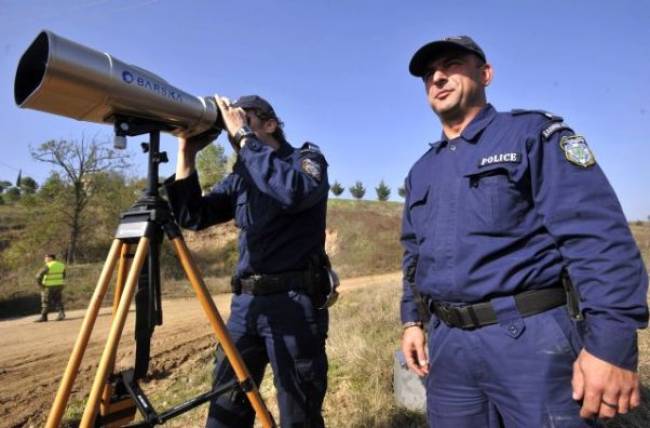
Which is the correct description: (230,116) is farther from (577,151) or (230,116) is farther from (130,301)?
(577,151)

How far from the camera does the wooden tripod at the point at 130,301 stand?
1495 mm

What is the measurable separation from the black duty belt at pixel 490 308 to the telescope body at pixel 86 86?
59.3 inches

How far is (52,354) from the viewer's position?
741cm

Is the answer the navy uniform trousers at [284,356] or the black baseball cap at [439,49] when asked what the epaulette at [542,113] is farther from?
the navy uniform trousers at [284,356]

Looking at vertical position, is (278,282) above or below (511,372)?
above

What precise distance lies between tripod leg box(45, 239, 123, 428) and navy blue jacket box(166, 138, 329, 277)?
73cm

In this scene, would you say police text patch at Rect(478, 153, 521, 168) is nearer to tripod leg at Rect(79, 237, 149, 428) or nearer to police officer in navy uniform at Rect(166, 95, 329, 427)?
police officer in navy uniform at Rect(166, 95, 329, 427)

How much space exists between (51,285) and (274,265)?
12.2 meters

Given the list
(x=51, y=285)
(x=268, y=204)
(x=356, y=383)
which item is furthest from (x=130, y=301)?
(x=51, y=285)

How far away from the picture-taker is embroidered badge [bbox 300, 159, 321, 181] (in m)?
2.19

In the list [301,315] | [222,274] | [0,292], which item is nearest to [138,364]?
[301,315]

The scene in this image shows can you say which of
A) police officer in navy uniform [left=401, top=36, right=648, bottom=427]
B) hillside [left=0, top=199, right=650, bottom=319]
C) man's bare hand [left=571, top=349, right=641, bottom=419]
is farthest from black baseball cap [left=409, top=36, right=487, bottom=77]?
hillside [left=0, top=199, right=650, bottom=319]

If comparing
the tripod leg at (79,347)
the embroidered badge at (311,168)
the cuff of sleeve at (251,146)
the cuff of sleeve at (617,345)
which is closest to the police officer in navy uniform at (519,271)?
the cuff of sleeve at (617,345)

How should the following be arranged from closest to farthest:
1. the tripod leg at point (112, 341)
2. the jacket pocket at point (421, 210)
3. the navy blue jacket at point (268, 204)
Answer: the tripod leg at point (112, 341)
the jacket pocket at point (421, 210)
the navy blue jacket at point (268, 204)
